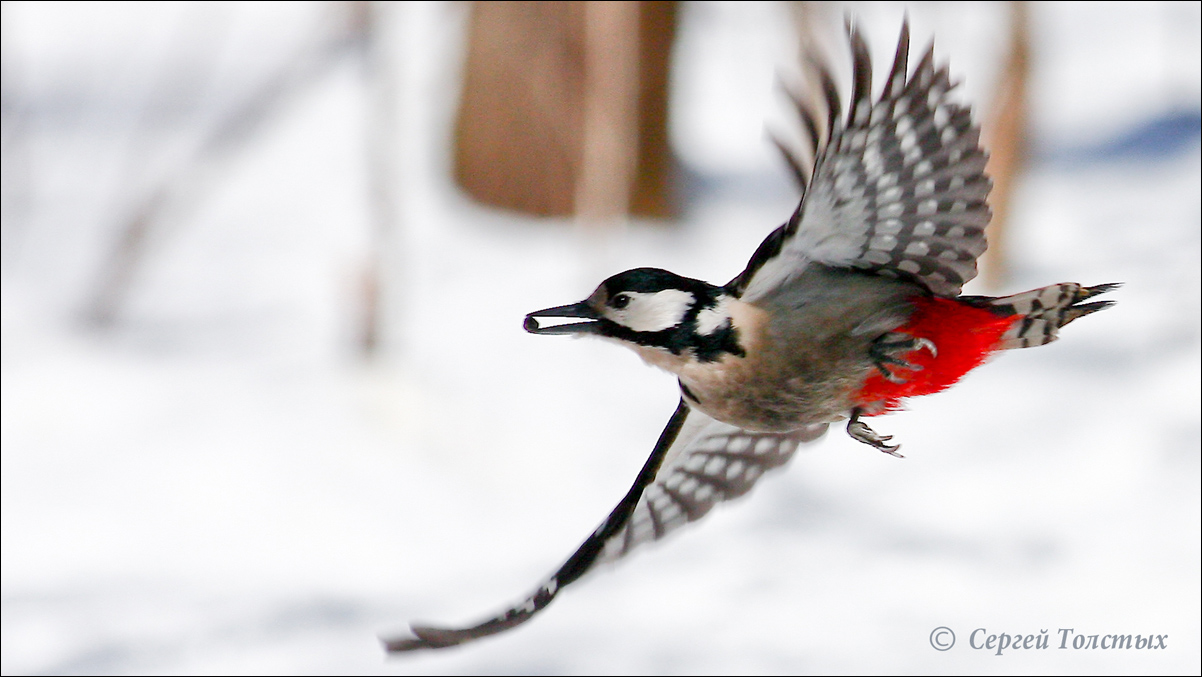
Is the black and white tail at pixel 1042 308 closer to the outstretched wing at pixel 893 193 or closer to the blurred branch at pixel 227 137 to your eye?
the outstretched wing at pixel 893 193

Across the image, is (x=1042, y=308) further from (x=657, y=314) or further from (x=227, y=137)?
(x=227, y=137)

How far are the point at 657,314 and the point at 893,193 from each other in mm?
266

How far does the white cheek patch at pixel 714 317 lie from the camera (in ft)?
3.85

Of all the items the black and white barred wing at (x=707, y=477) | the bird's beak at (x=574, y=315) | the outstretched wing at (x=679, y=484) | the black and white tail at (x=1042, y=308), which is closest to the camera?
the bird's beak at (x=574, y=315)

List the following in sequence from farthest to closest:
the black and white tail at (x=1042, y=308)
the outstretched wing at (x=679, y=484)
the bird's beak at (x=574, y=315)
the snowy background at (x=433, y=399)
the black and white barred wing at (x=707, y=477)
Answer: the snowy background at (x=433, y=399) → the black and white barred wing at (x=707, y=477) → the outstretched wing at (x=679, y=484) → the black and white tail at (x=1042, y=308) → the bird's beak at (x=574, y=315)

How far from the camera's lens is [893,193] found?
1.21m

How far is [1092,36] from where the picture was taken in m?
8.47

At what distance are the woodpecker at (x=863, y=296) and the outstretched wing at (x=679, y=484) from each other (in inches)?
10.5

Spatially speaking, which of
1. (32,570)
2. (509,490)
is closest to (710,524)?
(509,490)

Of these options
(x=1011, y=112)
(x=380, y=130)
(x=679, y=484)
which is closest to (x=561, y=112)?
(x=380, y=130)

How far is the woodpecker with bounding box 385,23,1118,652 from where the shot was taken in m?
1.16

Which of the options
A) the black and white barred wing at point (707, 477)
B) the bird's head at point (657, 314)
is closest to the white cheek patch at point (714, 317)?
the bird's head at point (657, 314)

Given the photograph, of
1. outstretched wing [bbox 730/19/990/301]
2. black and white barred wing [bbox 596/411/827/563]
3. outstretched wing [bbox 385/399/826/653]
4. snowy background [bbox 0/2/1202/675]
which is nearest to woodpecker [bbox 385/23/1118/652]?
outstretched wing [bbox 730/19/990/301]

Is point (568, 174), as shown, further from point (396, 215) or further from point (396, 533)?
point (396, 533)
